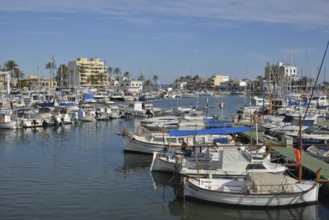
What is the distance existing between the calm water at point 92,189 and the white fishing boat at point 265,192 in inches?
18.7

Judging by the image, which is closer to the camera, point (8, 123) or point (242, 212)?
point (242, 212)

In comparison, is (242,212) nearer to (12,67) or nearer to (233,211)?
(233,211)

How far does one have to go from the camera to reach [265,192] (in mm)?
21719

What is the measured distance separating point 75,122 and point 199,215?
49.2 meters

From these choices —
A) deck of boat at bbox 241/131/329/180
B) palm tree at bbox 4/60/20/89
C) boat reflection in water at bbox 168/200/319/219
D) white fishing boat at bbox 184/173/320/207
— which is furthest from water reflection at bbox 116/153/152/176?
palm tree at bbox 4/60/20/89

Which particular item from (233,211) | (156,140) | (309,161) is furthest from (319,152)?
(156,140)

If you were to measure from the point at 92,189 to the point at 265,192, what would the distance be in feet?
35.4

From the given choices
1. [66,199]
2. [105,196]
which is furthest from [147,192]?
[66,199]

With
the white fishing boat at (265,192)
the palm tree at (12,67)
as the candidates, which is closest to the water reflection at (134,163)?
the white fishing boat at (265,192)

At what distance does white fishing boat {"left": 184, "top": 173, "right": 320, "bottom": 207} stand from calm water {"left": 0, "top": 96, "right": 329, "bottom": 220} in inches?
18.7

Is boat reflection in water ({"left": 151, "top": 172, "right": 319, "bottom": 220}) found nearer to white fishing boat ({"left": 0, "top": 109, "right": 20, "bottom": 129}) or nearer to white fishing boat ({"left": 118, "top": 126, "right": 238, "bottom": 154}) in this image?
white fishing boat ({"left": 118, "top": 126, "right": 238, "bottom": 154})

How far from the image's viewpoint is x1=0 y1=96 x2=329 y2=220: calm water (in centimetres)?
2192

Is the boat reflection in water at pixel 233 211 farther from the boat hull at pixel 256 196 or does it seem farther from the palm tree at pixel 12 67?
the palm tree at pixel 12 67

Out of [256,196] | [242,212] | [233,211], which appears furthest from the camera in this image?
[233,211]
